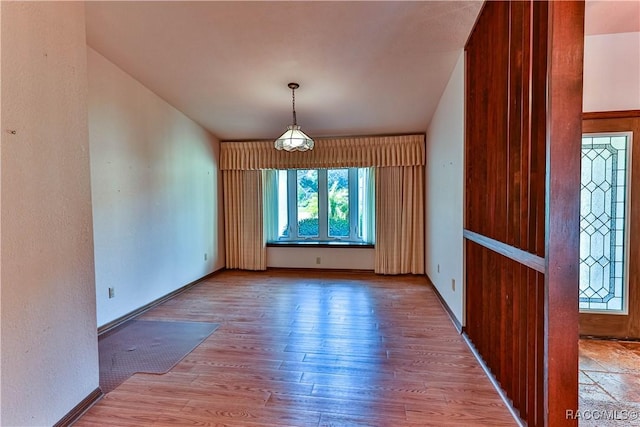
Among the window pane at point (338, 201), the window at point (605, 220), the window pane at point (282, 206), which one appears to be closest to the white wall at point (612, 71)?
the window at point (605, 220)

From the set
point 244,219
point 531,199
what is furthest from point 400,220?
point 531,199

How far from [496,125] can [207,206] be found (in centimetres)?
411

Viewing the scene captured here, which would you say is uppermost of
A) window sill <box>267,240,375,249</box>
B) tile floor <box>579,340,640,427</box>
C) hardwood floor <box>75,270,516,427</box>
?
window sill <box>267,240,375,249</box>

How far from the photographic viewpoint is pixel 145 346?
2.53 metres

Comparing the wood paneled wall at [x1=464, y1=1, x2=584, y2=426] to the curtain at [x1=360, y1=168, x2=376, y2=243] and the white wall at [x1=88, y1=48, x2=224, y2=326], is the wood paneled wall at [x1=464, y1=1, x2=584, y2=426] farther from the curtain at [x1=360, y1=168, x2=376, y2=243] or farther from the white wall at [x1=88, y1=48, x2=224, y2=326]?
the white wall at [x1=88, y1=48, x2=224, y2=326]

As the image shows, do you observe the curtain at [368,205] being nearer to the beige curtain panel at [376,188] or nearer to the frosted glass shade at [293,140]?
the beige curtain panel at [376,188]

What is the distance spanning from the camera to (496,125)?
1.89 m

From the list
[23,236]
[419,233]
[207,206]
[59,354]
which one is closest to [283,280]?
[207,206]

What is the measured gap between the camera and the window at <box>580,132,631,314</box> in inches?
99.9

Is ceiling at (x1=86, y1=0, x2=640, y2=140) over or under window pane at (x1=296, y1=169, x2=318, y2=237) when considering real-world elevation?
over

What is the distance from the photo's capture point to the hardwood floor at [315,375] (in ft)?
5.51

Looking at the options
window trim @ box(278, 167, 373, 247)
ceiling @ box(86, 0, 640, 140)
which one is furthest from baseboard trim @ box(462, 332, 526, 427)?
window trim @ box(278, 167, 373, 247)

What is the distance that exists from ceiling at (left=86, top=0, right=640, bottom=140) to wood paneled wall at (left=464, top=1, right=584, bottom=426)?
58 cm

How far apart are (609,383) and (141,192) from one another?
4.28m
